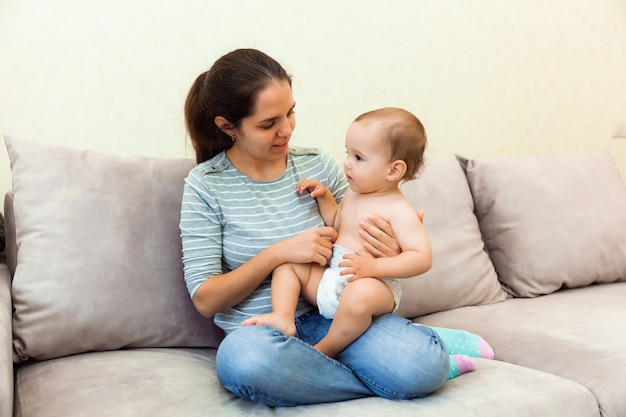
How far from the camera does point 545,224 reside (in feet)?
7.29

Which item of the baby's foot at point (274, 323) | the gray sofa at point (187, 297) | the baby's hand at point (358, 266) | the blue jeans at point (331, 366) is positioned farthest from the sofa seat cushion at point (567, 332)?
the baby's foot at point (274, 323)

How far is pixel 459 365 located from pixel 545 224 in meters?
0.88

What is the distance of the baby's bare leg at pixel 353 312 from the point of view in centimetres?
143

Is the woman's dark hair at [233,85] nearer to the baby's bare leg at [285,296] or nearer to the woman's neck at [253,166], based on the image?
the woman's neck at [253,166]

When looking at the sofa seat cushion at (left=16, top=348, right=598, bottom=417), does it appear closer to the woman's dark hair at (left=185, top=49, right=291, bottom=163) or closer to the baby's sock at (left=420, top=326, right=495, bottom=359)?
the baby's sock at (left=420, top=326, right=495, bottom=359)

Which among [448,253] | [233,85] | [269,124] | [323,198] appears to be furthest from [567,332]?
[233,85]

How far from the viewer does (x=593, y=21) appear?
9.86 feet

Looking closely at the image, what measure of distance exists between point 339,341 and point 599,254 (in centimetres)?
120

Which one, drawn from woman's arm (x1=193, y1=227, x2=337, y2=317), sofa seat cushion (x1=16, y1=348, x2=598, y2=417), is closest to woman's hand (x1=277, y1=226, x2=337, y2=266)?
woman's arm (x1=193, y1=227, x2=337, y2=317)

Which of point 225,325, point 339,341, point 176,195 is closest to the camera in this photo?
point 339,341

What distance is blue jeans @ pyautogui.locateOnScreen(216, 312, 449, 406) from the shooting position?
4.27 feet

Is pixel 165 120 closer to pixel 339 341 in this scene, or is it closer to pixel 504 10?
pixel 339 341

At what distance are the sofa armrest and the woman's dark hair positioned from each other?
1.95ft

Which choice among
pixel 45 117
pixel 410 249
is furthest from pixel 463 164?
pixel 45 117
